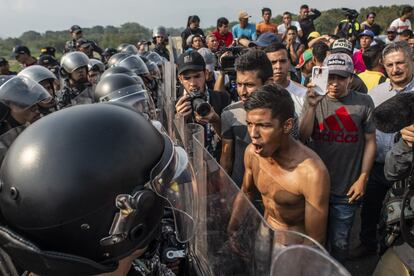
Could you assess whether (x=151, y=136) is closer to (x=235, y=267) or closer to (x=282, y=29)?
(x=235, y=267)

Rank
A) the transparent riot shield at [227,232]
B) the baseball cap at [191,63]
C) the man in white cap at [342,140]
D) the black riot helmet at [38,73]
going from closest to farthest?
1. the transparent riot shield at [227,232]
2. the man in white cap at [342,140]
3. the baseball cap at [191,63]
4. the black riot helmet at [38,73]

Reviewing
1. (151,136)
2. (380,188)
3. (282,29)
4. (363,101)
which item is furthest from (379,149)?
(282,29)

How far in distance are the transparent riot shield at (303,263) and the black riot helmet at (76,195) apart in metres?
0.50

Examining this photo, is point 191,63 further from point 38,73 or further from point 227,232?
point 38,73

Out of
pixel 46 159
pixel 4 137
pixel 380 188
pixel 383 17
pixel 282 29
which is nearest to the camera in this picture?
pixel 46 159

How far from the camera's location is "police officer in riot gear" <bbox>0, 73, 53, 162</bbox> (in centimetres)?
308

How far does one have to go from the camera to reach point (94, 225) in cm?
117

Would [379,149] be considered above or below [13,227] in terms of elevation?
below

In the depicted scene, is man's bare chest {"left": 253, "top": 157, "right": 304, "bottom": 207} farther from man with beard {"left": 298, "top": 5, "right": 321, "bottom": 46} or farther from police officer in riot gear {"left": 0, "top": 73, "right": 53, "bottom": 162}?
man with beard {"left": 298, "top": 5, "right": 321, "bottom": 46}

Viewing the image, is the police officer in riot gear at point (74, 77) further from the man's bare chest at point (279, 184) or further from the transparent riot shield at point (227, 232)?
the transparent riot shield at point (227, 232)

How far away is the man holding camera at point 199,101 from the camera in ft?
9.09

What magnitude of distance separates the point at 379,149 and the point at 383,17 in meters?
24.1

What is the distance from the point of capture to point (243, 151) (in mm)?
2934

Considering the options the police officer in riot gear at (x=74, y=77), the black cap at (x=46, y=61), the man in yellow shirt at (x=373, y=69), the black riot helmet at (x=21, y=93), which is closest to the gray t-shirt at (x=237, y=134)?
the black riot helmet at (x=21, y=93)
